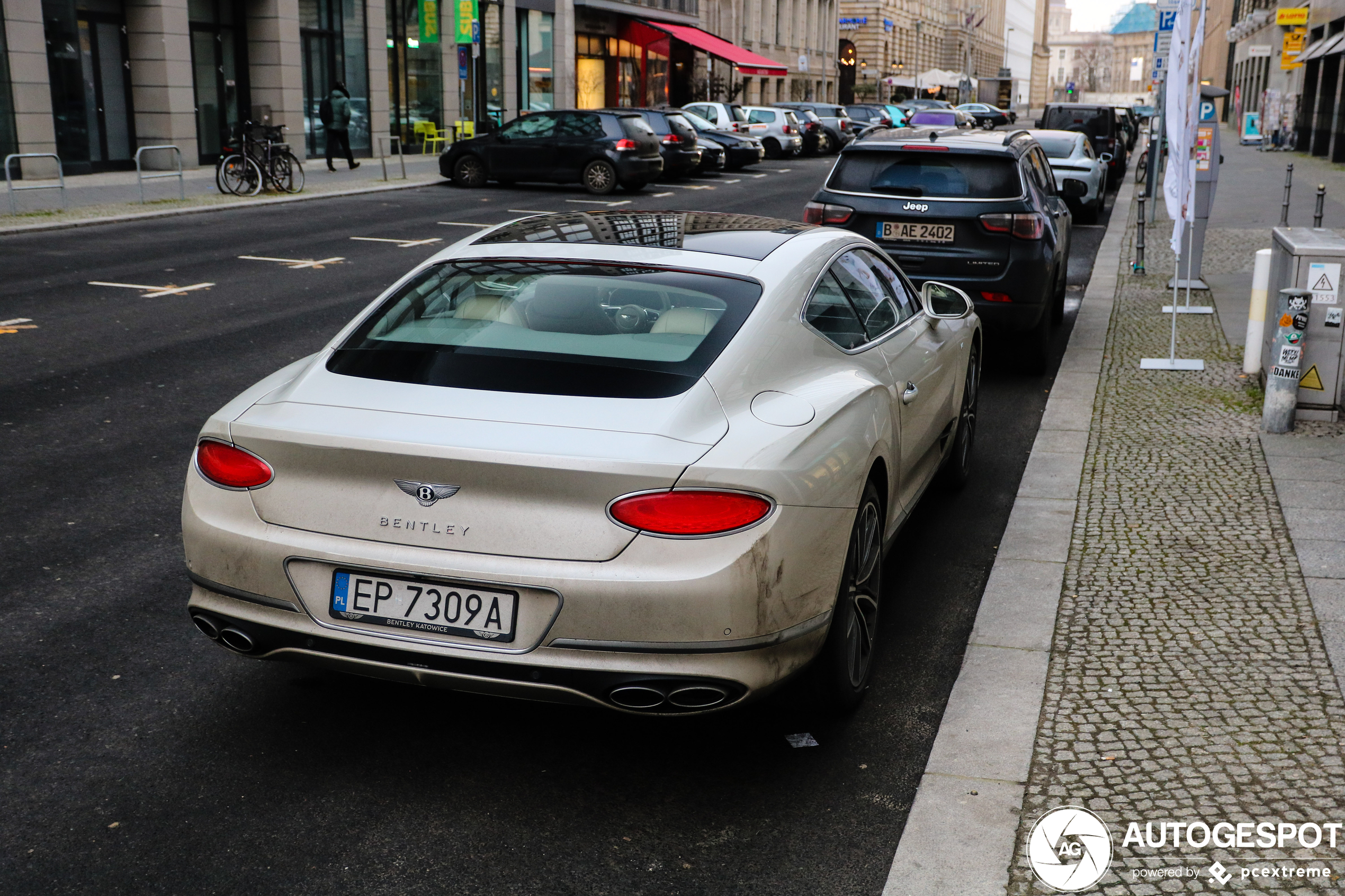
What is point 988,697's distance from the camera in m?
4.18

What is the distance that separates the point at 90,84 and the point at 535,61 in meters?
19.2

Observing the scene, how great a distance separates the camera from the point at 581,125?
83.6 ft

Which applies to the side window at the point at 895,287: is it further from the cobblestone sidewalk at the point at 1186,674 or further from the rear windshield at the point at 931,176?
the rear windshield at the point at 931,176

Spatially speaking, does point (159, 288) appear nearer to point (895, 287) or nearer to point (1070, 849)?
point (895, 287)

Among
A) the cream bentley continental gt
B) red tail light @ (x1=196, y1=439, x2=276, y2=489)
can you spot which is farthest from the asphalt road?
red tail light @ (x1=196, y1=439, x2=276, y2=489)

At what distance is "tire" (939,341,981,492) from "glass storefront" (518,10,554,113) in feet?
116

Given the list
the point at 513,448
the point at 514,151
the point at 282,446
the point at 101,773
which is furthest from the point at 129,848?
the point at 514,151

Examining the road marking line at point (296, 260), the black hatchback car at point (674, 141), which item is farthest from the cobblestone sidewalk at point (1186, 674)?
the black hatchback car at point (674, 141)

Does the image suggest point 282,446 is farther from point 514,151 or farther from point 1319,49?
point 1319,49

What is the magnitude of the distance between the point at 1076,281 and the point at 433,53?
25437 millimetres

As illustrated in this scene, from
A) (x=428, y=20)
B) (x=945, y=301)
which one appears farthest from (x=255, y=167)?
(x=945, y=301)

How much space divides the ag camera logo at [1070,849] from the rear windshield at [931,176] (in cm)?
633

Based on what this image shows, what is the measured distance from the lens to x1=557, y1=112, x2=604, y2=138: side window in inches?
997

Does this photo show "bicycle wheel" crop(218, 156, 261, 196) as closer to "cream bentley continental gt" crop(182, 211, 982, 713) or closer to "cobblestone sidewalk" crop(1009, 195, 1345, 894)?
"cobblestone sidewalk" crop(1009, 195, 1345, 894)
